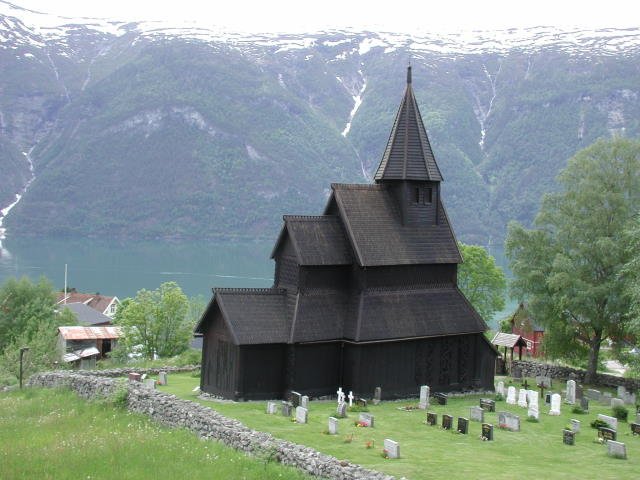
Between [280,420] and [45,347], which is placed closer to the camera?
[280,420]

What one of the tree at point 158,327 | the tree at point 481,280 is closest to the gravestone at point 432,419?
the tree at point 481,280

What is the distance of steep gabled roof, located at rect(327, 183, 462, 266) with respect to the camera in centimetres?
3181

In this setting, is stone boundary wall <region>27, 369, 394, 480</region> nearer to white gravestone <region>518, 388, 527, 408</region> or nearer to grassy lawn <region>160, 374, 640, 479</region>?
grassy lawn <region>160, 374, 640, 479</region>

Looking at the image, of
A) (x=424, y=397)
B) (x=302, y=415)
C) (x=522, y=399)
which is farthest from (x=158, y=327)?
(x=302, y=415)

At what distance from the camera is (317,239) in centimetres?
3155

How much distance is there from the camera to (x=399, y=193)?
3391 cm

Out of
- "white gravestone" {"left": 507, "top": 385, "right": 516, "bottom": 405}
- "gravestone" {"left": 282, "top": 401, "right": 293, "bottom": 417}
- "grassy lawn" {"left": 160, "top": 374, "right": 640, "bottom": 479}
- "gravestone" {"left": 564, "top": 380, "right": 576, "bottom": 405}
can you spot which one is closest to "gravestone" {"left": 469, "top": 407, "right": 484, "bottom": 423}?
"grassy lawn" {"left": 160, "top": 374, "right": 640, "bottom": 479}

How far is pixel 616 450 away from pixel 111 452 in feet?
41.6

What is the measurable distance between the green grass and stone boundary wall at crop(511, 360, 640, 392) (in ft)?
69.5

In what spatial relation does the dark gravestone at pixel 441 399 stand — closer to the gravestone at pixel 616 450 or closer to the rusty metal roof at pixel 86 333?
the gravestone at pixel 616 450

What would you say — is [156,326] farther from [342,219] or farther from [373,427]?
[373,427]

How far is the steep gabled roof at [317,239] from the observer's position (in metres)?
30.9

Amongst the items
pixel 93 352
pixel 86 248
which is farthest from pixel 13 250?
pixel 93 352

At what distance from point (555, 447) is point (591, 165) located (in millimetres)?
17606
